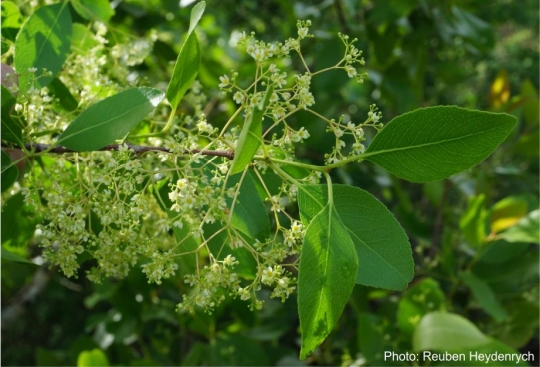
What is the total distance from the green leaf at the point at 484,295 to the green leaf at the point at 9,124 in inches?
51.1

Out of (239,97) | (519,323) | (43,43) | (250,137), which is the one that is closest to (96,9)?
(43,43)

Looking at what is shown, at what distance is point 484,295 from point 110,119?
1.28 m

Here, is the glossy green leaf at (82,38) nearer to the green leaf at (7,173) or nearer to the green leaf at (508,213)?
the green leaf at (7,173)

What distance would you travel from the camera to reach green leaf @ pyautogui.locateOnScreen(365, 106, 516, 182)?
2.52ft

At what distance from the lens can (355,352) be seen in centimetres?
193

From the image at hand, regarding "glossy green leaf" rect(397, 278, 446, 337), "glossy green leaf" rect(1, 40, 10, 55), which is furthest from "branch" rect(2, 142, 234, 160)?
"glossy green leaf" rect(397, 278, 446, 337)

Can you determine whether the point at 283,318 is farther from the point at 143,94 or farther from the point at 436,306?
the point at 143,94

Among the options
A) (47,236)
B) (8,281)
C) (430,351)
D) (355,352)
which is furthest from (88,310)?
(47,236)

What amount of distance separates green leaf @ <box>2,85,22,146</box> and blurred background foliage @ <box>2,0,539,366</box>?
41 centimetres

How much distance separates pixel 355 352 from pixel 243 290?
1244 millimetres

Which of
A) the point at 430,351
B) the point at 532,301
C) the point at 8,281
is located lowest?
the point at 532,301

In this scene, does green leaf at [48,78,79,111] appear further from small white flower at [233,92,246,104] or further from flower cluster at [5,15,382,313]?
small white flower at [233,92,246,104]

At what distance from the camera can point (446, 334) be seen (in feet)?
4.71

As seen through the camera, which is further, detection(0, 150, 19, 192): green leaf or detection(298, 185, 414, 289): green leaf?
detection(0, 150, 19, 192): green leaf
